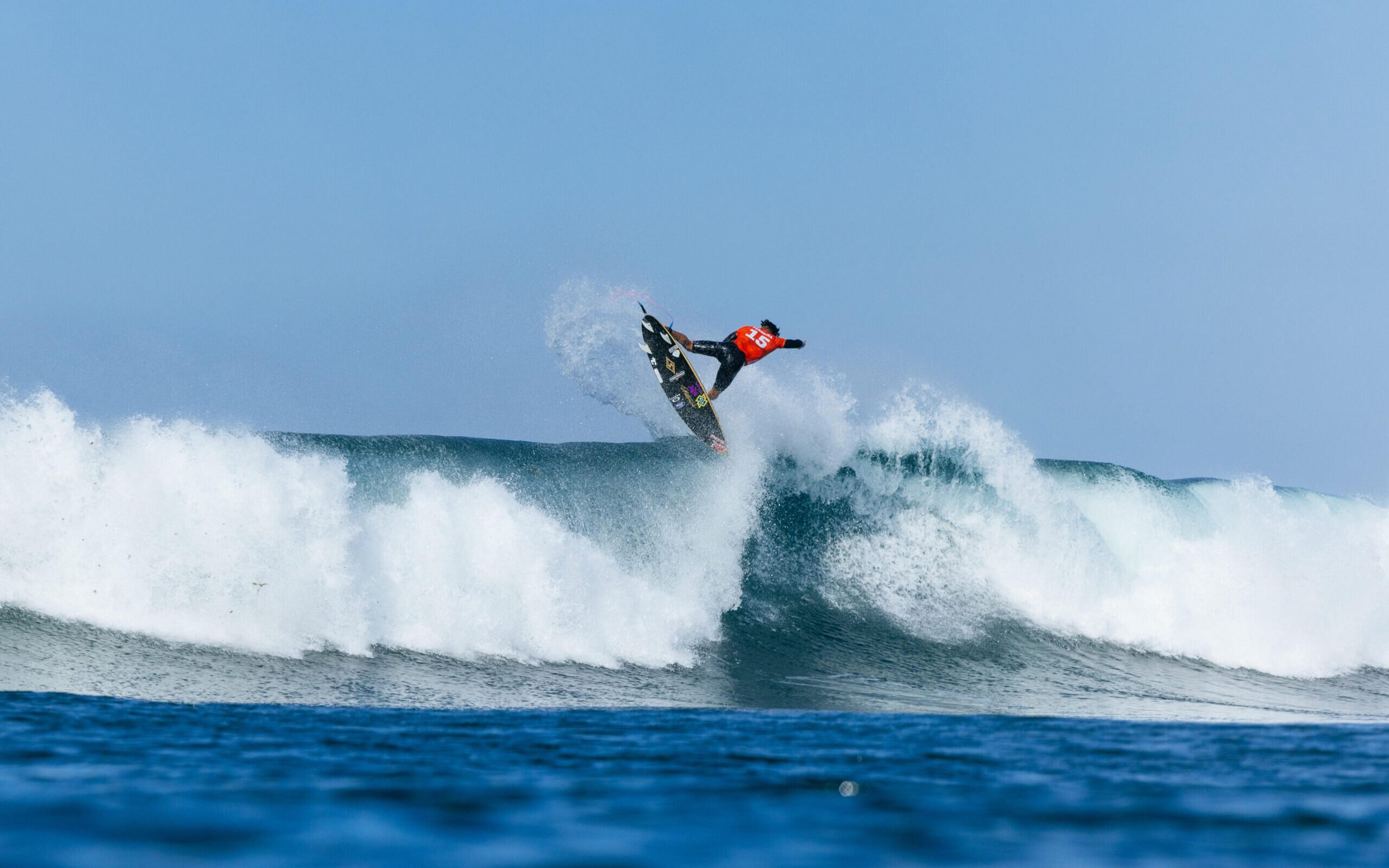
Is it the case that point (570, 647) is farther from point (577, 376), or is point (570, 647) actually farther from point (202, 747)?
point (577, 376)

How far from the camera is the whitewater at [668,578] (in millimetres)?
8805

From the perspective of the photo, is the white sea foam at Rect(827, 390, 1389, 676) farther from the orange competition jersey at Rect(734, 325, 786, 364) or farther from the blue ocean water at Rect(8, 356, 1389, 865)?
the orange competition jersey at Rect(734, 325, 786, 364)

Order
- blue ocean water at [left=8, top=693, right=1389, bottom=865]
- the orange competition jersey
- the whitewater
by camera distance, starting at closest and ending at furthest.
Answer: blue ocean water at [left=8, top=693, right=1389, bottom=865] < the whitewater < the orange competition jersey

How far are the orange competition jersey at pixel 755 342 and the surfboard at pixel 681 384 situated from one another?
2.30 ft

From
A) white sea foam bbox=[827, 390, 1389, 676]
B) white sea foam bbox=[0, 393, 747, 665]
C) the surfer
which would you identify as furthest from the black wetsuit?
white sea foam bbox=[0, 393, 747, 665]

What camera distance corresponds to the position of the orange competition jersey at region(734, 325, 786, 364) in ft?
45.7

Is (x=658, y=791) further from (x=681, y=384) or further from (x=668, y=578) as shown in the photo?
(x=681, y=384)

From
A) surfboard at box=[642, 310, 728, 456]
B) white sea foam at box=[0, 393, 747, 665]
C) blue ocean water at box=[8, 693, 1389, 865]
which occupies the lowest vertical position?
blue ocean water at box=[8, 693, 1389, 865]

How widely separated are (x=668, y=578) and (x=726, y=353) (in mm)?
3411

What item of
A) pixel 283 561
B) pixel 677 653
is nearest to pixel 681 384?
pixel 677 653

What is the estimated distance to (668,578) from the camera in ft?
38.5

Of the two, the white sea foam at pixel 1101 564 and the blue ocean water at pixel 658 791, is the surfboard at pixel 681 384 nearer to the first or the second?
the white sea foam at pixel 1101 564

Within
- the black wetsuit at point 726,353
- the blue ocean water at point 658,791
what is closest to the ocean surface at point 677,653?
the blue ocean water at point 658,791

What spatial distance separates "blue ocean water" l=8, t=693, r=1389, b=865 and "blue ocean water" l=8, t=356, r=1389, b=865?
1.0 inches
